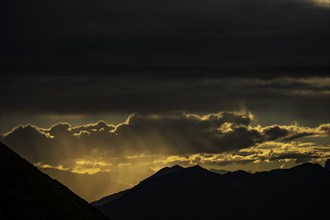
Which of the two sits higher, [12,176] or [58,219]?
[12,176]

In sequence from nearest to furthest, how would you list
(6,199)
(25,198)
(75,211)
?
(6,199) → (25,198) → (75,211)

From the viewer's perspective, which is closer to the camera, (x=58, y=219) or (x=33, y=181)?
(x=58, y=219)

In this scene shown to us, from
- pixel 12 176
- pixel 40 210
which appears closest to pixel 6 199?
pixel 40 210

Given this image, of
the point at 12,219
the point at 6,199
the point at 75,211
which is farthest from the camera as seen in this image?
the point at 75,211

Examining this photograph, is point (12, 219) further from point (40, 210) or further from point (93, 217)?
point (93, 217)

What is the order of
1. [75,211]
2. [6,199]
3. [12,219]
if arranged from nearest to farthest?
[12,219]
[6,199]
[75,211]

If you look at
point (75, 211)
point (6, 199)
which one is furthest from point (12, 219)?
point (75, 211)

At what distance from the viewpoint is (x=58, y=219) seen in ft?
571

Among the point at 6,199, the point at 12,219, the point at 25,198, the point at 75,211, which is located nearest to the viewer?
the point at 12,219

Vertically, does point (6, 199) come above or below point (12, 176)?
below

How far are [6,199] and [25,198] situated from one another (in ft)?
38.6

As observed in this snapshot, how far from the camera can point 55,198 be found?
19150cm

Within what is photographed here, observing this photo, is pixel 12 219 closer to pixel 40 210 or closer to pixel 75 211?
pixel 40 210

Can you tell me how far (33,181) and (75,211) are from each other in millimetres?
19183
